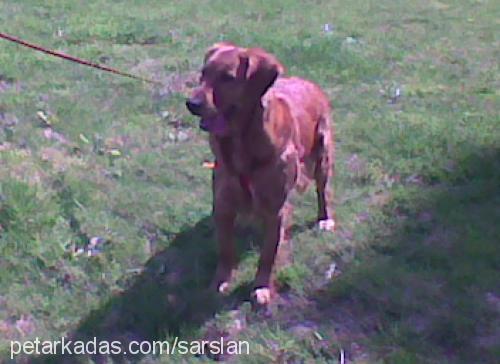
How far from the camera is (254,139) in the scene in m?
4.59

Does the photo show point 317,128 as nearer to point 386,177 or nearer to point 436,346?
point 386,177

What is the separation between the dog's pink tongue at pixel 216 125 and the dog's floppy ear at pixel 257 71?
197 mm

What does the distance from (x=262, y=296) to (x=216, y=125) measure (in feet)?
3.11

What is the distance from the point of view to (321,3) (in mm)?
11297

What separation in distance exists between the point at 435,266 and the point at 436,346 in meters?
0.74

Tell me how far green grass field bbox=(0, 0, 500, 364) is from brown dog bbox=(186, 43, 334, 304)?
0.25m

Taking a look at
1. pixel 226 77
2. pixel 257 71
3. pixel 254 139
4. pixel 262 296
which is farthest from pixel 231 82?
pixel 262 296

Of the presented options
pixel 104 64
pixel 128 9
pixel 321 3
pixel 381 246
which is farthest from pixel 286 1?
pixel 381 246

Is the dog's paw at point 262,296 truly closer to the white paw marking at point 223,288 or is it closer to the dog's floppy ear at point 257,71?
the white paw marking at point 223,288

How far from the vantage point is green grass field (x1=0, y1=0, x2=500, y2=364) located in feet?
15.3

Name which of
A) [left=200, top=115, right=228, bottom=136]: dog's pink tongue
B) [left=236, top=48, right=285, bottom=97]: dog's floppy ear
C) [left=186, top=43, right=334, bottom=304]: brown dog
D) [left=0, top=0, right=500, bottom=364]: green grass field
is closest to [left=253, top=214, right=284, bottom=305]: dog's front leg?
[left=186, top=43, right=334, bottom=304]: brown dog

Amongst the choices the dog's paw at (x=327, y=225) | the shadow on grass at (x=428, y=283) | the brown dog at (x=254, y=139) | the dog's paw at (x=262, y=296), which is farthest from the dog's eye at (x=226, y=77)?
the dog's paw at (x=327, y=225)

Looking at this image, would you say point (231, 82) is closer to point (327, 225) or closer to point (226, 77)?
point (226, 77)

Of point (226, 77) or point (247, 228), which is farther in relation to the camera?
point (247, 228)
